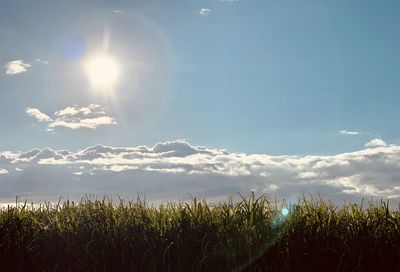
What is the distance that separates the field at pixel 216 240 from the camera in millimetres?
11266

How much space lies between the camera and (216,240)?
468 inches

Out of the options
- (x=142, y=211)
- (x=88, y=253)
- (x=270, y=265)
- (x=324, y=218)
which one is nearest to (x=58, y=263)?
(x=88, y=253)

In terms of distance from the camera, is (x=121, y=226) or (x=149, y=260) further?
(x=121, y=226)

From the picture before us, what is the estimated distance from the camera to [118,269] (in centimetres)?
1179

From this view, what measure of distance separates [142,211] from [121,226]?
45.9 inches

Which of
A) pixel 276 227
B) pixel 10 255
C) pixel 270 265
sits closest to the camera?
pixel 270 265

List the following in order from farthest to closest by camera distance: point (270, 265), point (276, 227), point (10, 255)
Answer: point (10, 255)
point (276, 227)
point (270, 265)

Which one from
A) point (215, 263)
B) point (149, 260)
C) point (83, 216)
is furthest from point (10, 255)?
point (215, 263)

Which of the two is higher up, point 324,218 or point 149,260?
point 324,218

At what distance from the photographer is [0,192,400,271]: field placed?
37.0 feet

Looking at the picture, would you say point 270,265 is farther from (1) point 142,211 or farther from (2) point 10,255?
(2) point 10,255

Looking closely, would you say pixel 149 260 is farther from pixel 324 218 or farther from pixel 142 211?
pixel 324 218

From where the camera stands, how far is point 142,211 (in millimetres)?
13781

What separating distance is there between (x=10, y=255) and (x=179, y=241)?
183 inches
